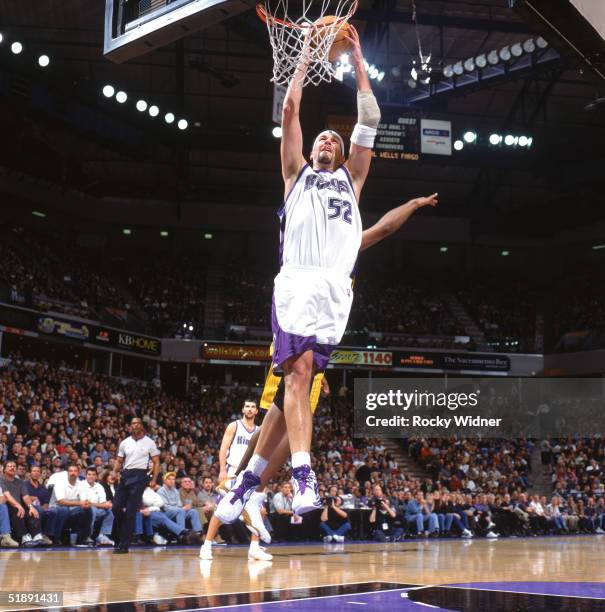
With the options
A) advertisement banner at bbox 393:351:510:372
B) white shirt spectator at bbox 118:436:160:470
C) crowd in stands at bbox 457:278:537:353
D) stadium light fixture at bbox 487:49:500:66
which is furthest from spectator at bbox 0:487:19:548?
crowd in stands at bbox 457:278:537:353

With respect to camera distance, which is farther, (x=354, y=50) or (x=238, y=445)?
(x=238, y=445)

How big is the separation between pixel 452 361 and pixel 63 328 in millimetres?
14345

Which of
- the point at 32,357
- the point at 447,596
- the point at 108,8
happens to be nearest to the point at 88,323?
the point at 32,357

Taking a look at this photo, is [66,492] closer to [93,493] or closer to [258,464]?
[93,493]

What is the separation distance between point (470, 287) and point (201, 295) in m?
11.8

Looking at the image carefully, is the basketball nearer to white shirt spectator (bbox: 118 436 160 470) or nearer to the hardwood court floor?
the hardwood court floor

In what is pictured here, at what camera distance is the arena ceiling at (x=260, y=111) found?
21.7m

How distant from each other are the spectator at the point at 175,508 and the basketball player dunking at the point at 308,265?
8.52m

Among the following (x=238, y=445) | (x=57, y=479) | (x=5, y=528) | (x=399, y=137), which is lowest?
(x=5, y=528)

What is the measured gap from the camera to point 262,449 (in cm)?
411

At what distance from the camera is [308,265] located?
12.5 ft

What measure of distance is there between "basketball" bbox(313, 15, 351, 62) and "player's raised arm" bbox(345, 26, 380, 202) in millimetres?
59

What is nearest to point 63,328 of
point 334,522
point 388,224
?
point 334,522

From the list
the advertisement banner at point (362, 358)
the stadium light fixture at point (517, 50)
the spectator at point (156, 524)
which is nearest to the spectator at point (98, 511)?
the spectator at point (156, 524)
